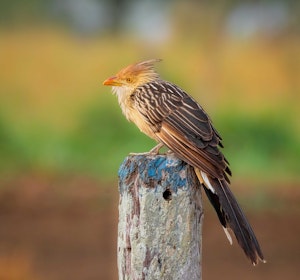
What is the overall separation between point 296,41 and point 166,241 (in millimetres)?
15628

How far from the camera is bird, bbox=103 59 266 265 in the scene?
4.80 m

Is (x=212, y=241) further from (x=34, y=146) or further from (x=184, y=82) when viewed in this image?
(x=184, y=82)

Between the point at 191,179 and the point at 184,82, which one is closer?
the point at 191,179

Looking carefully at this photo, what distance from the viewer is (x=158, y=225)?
4535 mm

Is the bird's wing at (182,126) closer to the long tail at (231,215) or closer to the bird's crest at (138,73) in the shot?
the long tail at (231,215)

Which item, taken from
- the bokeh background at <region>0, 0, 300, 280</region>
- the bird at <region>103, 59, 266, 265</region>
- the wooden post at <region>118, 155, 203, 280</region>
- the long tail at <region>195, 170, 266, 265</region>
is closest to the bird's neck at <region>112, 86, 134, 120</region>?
the bird at <region>103, 59, 266, 265</region>

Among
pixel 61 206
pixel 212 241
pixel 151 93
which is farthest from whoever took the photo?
pixel 61 206

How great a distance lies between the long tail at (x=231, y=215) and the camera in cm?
471

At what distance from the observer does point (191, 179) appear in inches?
187

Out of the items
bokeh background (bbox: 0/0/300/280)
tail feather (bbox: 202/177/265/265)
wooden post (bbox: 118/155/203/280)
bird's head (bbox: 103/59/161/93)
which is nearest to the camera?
wooden post (bbox: 118/155/203/280)

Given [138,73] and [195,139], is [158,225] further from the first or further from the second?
[138,73]

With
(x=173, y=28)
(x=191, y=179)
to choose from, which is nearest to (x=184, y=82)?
(x=173, y=28)

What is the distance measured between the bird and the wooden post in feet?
0.70

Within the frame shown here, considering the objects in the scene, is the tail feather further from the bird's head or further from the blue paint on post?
the bird's head
